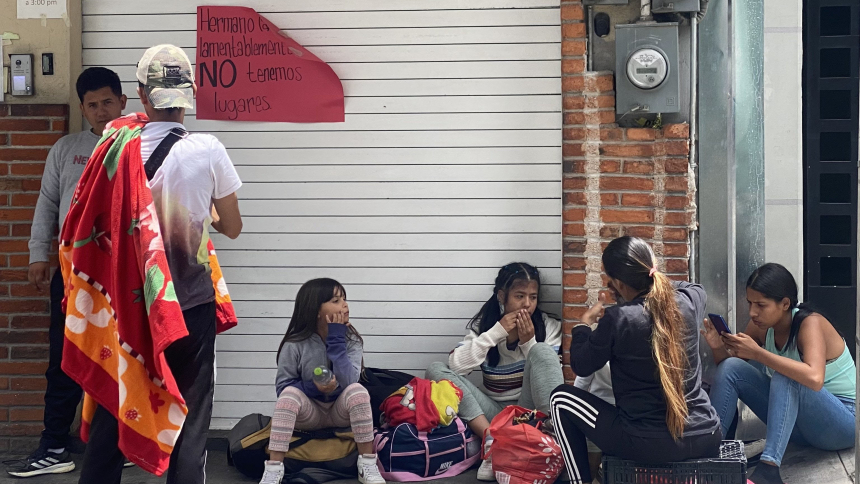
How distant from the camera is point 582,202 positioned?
552 cm

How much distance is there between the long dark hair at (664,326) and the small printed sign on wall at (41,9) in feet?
12.0

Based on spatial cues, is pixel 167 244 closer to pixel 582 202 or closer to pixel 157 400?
pixel 157 400

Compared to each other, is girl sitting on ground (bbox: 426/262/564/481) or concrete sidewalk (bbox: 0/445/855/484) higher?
girl sitting on ground (bbox: 426/262/564/481)

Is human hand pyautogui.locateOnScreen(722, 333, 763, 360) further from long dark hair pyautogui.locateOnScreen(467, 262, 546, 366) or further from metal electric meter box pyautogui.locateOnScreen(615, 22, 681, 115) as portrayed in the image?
metal electric meter box pyautogui.locateOnScreen(615, 22, 681, 115)

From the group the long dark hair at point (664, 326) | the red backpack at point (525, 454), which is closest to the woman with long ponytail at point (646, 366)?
the long dark hair at point (664, 326)

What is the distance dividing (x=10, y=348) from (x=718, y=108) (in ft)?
14.6

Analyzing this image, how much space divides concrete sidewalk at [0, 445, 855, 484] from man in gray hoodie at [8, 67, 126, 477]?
0.12m

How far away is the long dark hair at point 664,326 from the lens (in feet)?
14.1

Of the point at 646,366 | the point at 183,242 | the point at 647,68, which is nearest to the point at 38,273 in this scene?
the point at 183,242

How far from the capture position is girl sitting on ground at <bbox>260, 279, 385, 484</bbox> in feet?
16.8

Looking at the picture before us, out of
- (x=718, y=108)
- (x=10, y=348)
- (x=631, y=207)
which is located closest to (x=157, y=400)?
(x=10, y=348)

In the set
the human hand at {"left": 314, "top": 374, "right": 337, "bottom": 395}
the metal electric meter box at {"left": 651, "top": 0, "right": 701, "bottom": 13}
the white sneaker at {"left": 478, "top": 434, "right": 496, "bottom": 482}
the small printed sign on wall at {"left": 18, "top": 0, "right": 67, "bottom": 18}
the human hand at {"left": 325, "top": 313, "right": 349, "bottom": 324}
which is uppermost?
the small printed sign on wall at {"left": 18, "top": 0, "right": 67, "bottom": 18}

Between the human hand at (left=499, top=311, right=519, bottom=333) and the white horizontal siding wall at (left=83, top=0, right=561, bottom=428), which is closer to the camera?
the human hand at (left=499, top=311, right=519, bottom=333)

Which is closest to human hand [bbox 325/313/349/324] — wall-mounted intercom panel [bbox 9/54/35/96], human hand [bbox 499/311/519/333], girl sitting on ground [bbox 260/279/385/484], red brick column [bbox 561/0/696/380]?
girl sitting on ground [bbox 260/279/385/484]
